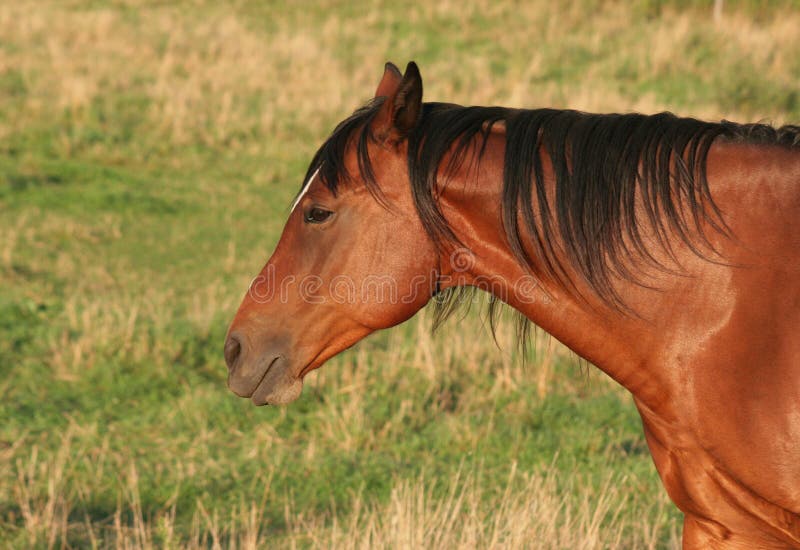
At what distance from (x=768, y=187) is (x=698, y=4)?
18494 mm

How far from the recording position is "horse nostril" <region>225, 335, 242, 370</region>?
2854 millimetres

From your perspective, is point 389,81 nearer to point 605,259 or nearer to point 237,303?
point 605,259

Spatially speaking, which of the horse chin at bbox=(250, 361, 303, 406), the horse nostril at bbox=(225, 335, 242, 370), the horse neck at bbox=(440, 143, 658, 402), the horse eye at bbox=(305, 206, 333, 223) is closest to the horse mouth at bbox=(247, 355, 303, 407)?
the horse chin at bbox=(250, 361, 303, 406)

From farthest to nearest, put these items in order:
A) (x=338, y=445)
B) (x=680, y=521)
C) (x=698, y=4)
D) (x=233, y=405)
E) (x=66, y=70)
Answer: (x=698, y=4)
(x=66, y=70)
(x=233, y=405)
(x=338, y=445)
(x=680, y=521)

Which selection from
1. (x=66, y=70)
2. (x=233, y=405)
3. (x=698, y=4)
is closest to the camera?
(x=233, y=405)

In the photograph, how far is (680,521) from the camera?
167 inches

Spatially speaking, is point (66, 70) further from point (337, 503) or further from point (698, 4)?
point (698, 4)

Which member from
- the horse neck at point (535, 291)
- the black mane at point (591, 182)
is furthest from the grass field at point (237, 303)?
the black mane at point (591, 182)

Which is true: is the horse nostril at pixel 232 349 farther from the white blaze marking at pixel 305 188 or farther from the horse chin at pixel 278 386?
the white blaze marking at pixel 305 188

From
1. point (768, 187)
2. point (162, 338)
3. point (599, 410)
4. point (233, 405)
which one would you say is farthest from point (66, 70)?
point (768, 187)

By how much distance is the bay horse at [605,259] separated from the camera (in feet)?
8.19

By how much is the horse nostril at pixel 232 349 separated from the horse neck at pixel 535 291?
64cm

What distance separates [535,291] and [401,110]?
24.3 inches

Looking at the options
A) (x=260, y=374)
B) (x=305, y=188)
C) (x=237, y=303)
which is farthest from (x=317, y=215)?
(x=237, y=303)
